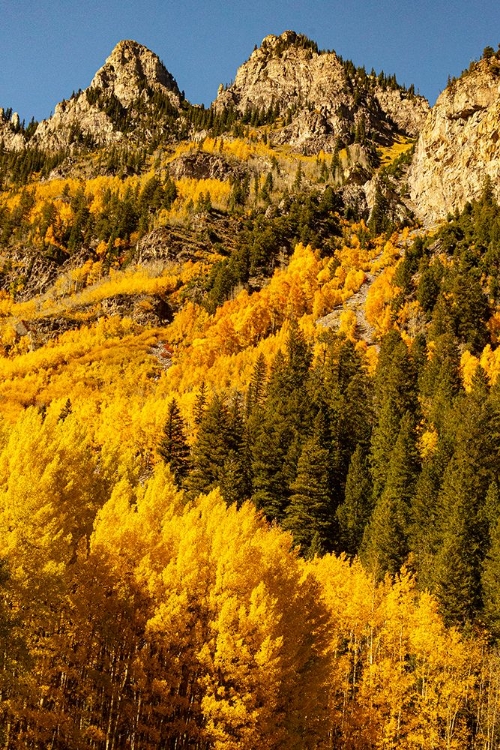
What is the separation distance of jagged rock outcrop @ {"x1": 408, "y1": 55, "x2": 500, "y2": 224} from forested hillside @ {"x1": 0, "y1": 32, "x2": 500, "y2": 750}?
11.1 meters

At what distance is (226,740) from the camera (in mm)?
21812

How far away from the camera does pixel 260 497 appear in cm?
5459

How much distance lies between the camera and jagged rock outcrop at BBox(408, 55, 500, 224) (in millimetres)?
142500

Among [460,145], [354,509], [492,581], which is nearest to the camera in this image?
[492,581]

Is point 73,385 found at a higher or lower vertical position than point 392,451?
higher

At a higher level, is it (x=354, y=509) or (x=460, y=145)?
(x=460, y=145)

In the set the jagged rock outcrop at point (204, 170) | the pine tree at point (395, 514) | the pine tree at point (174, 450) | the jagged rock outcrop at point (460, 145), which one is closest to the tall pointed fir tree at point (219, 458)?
the pine tree at point (174, 450)

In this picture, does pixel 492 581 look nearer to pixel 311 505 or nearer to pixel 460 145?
pixel 311 505

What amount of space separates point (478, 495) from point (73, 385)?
6966 centimetres

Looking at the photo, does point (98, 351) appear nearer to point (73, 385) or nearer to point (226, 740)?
point (73, 385)

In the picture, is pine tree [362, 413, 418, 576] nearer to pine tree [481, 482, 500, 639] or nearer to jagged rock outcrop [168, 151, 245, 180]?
pine tree [481, 482, 500, 639]

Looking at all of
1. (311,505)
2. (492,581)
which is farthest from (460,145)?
(492,581)

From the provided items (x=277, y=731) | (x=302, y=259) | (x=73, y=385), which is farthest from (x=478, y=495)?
(x=302, y=259)

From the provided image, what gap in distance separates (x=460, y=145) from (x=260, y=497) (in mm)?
134187
